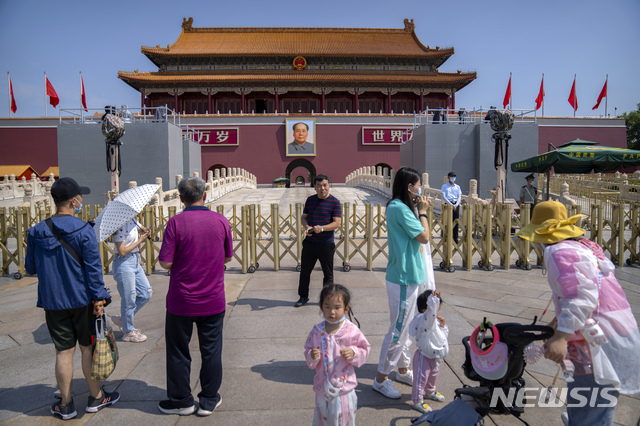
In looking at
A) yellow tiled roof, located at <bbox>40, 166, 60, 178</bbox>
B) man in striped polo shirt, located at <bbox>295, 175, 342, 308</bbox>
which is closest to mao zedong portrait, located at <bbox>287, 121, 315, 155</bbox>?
yellow tiled roof, located at <bbox>40, 166, 60, 178</bbox>

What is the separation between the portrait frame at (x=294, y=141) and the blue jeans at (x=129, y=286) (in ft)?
93.2

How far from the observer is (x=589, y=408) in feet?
7.65

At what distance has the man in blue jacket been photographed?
10.2 feet

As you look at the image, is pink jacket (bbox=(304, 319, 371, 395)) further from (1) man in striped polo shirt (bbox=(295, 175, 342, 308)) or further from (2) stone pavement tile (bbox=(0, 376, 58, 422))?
(1) man in striped polo shirt (bbox=(295, 175, 342, 308))

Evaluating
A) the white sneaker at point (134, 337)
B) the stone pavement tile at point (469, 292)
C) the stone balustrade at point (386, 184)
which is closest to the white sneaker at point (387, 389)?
the white sneaker at point (134, 337)

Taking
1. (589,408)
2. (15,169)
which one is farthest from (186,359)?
(15,169)

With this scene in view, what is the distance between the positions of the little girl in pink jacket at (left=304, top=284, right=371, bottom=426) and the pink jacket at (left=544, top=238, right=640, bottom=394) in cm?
112

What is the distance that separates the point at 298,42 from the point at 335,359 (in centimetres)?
3737

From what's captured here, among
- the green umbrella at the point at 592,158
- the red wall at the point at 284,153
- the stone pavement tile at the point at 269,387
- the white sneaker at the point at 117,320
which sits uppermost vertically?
the red wall at the point at 284,153

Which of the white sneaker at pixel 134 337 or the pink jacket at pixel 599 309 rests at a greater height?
the pink jacket at pixel 599 309

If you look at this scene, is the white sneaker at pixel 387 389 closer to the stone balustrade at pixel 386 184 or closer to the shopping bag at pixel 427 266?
the shopping bag at pixel 427 266

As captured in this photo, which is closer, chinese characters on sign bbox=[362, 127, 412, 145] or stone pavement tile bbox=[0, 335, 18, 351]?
stone pavement tile bbox=[0, 335, 18, 351]

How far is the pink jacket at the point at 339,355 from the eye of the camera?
8.70 ft

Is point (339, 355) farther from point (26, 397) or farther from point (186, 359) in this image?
point (26, 397)
